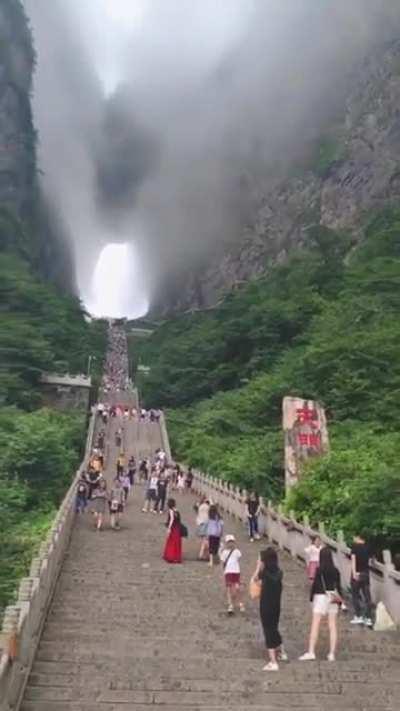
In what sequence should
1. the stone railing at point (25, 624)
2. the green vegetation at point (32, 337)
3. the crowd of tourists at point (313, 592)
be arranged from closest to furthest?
the stone railing at point (25, 624) < the crowd of tourists at point (313, 592) < the green vegetation at point (32, 337)

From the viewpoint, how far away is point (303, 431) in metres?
19.3

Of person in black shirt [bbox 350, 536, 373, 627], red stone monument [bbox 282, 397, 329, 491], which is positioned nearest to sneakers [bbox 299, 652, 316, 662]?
person in black shirt [bbox 350, 536, 373, 627]

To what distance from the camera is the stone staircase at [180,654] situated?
7.11 meters

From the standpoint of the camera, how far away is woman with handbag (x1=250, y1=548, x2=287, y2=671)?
7.95m

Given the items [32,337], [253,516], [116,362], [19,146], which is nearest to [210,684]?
[253,516]

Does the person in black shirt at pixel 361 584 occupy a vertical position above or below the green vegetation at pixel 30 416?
below

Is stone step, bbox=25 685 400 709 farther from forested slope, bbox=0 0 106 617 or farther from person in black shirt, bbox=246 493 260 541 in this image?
person in black shirt, bbox=246 493 260 541

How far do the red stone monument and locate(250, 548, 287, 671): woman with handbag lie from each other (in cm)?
1060

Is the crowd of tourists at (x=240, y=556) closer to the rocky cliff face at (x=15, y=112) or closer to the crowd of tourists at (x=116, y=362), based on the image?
the crowd of tourists at (x=116, y=362)

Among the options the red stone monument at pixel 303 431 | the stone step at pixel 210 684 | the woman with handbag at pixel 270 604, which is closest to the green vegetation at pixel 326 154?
the red stone monument at pixel 303 431

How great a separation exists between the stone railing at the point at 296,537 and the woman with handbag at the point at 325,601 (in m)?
1.75

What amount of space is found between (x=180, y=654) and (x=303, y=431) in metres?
11.3

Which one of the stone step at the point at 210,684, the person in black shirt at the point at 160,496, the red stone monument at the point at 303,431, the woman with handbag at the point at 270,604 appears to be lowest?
the stone step at the point at 210,684

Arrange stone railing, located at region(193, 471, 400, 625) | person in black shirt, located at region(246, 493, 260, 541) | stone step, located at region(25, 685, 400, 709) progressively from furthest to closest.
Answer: person in black shirt, located at region(246, 493, 260, 541) < stone railing, located at region(193, 471, 400, 625) < stone step, located at region(25, 685, 400, 709)
